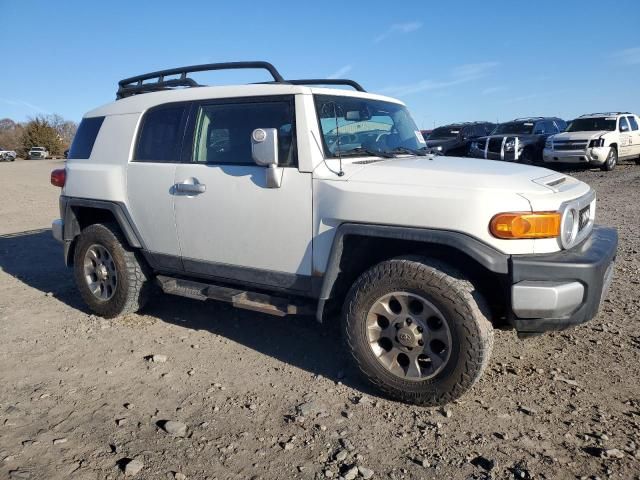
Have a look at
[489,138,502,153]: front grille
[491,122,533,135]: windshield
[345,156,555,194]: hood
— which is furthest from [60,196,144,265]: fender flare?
[491,122,533,135]: windshield

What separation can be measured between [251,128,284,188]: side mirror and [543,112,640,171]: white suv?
51.5 ft

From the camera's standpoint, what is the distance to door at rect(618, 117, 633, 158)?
17.0 meters

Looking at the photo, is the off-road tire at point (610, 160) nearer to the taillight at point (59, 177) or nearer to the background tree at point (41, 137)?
the taillight at point (59, 177)

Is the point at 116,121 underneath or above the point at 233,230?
above

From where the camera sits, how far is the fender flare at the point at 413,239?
2.86 metres

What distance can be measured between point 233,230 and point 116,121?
1.77 metres

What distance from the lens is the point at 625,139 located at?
17.1m

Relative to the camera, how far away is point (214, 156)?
3920 millimetres

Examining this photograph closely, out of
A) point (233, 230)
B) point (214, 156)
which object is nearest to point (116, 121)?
point (214, 156)

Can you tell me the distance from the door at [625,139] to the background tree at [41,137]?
251ft

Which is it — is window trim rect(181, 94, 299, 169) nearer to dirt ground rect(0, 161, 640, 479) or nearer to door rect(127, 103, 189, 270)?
door rect(127, 103, 189, 270)

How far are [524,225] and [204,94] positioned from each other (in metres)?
2.60

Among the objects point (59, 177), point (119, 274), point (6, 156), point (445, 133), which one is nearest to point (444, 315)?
point (119, 274)

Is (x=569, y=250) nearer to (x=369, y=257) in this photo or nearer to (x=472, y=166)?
(x=472, y=166)
